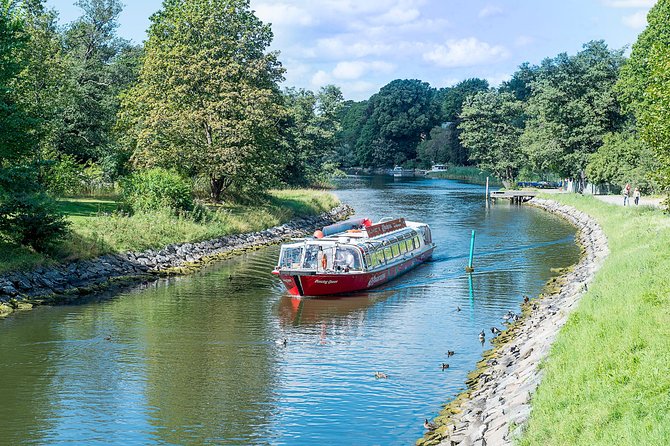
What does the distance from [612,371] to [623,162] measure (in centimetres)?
7062

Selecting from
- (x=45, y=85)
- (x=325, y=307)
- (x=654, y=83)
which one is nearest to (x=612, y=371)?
(x=325, y=307)

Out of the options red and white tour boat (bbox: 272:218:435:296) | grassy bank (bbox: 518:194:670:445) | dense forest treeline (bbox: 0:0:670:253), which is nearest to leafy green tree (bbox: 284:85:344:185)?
dense forest treeline (bbox: 0:0:670:253)

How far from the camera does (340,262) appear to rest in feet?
149

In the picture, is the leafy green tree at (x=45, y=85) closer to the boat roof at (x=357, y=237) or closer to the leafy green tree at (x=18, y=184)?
the leafy green tree at (x=18, y=184)

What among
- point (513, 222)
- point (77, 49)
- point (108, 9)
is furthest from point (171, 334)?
point (108, 9)

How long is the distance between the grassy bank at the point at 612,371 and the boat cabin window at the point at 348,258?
60.5ft

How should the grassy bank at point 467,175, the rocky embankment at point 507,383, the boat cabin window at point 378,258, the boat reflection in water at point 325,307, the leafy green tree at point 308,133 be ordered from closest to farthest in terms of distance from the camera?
the rocky embankment at point 507,383
the boat reflection in water at point 325,307
the boat cabin window at point 378,258
the leafy green tree at point 308,133
the grassy bank at point 467,175

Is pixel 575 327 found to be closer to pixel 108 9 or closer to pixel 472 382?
pixel 472 382

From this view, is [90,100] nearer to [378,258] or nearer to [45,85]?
[45,85]

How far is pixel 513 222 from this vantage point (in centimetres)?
8212

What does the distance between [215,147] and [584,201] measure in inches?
1734

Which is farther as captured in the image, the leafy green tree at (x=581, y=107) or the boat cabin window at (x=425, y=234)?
the leafy green tree at (x=581, y=107)

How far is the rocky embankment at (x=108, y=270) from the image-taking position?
39.1 m

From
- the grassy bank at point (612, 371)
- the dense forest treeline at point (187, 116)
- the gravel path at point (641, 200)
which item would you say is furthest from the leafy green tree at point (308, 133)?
the grassy bank at point (612, 371)
